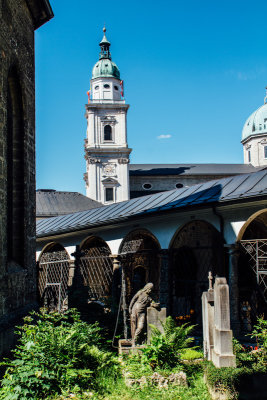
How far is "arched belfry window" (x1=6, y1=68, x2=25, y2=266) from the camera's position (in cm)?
1118

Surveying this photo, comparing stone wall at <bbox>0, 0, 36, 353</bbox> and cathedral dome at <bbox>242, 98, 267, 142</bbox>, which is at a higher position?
cathedral dome at <bbox>242, 98, 267, 142</bbox>

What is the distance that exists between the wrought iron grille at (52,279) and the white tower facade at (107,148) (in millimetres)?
32538

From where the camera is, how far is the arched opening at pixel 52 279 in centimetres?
1973

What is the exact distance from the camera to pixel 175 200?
17.9m

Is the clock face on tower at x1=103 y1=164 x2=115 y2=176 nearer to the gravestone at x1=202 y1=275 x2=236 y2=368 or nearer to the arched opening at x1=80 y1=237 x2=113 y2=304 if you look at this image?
the arched opening at x1=80 y1=237 x2=113 y2=304

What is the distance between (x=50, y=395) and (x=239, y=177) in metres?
11.1

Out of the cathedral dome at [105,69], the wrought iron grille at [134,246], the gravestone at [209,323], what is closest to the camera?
the gravestone at [209,323]

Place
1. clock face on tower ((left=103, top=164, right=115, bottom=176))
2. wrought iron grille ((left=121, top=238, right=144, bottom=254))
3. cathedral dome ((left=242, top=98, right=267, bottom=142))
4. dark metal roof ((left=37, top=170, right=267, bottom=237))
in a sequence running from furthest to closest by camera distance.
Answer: cathedral dome ((left=242, top=98, right=267, bottom=142)) → clock face on tower ((left=103, top=164, right=115, bottom=176)) → wrought iron grille ((left=121, top=238, right=144, bottom=254)) → dark metal roof ((left=37, top=170, right=267, bottom=237))

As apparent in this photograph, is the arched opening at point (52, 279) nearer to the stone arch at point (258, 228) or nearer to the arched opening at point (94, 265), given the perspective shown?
the arched opening at point (94, 265)

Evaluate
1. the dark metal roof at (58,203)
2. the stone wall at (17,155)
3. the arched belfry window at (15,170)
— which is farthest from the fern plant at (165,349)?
the dark metal roof at (58,203)

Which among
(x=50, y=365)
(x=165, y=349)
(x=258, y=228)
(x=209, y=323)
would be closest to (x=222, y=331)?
(x=165, y=349)

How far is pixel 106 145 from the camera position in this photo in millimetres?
55000

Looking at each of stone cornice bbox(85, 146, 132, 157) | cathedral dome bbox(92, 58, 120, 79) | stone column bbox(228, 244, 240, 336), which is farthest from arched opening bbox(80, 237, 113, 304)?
cathedral dome bbox(92, 58, 120, 79)

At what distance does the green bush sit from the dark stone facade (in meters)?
1.40
